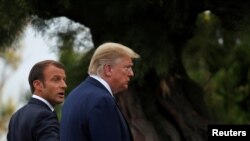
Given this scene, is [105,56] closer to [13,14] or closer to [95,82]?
[95,82]

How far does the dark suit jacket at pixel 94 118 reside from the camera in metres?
3.05

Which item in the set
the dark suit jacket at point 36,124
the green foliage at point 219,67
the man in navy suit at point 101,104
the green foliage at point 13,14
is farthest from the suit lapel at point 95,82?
the green foliage at point 219,67

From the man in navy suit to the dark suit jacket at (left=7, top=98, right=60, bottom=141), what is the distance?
1.01ft

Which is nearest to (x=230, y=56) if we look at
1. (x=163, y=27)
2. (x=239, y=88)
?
(x=239, y=88)

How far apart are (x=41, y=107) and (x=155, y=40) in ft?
9.99

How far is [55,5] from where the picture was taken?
6.71 metres

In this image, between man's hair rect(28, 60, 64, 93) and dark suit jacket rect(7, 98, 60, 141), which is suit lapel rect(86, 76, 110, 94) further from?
man's hair rect(28, 60, 64, 93)

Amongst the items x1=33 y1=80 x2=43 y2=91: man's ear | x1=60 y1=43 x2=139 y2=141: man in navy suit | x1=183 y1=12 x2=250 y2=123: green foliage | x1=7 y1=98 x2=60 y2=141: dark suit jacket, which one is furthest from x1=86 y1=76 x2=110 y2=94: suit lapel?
x1=183 y1=12 x2=250 y2=123: green foliage

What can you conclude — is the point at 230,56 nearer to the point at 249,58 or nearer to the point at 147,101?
the point at 249,58

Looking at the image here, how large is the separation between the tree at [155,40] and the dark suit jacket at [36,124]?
2.35 metres

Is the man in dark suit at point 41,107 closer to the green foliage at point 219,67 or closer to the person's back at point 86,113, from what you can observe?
the person's back at point 86,113

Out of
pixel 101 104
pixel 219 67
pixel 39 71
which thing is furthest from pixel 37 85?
pixel 219 67

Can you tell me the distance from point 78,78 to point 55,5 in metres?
1.00

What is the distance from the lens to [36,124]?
3551 mm
